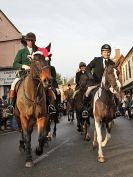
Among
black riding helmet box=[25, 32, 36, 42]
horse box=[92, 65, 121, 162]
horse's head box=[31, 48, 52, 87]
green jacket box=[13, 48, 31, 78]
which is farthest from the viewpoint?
green jacket box=[13, 48, 31, 78]

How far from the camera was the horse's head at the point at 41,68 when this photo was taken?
26.5 feet

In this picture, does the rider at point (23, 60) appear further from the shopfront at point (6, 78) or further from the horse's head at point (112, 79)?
the shopfront at point (6, 78)

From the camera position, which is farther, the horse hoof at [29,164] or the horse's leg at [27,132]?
the horse's leg at [27,132]

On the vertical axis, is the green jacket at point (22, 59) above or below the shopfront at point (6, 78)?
below

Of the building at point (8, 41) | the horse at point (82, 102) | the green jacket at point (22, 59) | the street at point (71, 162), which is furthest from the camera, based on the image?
the building at point (8, 41)

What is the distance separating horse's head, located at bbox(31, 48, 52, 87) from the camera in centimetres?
807

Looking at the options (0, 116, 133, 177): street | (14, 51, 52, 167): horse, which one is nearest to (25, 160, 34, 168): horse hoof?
(14, 51, 52, 167): horse

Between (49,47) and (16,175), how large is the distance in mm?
2987

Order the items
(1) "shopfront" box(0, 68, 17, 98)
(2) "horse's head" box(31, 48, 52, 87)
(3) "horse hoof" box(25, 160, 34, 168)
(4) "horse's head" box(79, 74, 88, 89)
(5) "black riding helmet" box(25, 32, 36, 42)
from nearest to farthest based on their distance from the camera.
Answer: (2) "horse's head" box(31, 48, 52, 87) → (3) "horse hoof" box(25, 160, 34, 168) → (5) "black riding helmet" box(25, 32, 36, 42) → (4) "horse's head" box(79, 74, 88, 89) → (1) "shopfront" box(0, 68, 17, 98)

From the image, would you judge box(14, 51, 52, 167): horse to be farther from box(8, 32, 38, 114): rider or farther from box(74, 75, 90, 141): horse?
box(74, 75, 90, 141): horse

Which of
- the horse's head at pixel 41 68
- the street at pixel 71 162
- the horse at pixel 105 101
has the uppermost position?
the horse's head at pixel 41 68

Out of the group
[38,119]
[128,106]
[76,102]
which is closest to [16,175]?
[38,119]

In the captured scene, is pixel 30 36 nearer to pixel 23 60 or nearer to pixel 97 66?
pixel 23 60

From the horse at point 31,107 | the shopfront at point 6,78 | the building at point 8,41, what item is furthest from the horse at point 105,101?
the building at point 8,41
